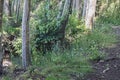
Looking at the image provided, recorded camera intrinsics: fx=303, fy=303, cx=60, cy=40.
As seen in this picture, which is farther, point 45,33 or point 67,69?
point 45,33

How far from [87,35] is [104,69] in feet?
16.5

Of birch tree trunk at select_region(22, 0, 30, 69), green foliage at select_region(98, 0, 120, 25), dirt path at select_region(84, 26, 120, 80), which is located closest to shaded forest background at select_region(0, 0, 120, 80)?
birch tree trunk at select_region(22, 0, 30, 69)

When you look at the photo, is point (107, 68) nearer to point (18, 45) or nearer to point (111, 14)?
point (18, 45)

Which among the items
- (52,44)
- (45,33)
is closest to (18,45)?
(45,33)

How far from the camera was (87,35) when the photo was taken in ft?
39.7

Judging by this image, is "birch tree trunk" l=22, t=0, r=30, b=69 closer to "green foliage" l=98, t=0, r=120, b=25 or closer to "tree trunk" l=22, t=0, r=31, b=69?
"tree trunk" l=22, t=0, r=31, b=69

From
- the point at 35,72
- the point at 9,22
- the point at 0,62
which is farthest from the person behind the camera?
the point at 9,22

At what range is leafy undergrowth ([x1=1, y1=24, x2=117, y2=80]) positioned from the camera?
6086 mm

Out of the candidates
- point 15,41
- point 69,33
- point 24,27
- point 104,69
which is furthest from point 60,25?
point 104,69

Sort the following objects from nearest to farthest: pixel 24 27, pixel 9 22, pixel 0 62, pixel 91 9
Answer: pixel 0 62 → pixel 24 27 → pixel 91 9 → pixel 9 22

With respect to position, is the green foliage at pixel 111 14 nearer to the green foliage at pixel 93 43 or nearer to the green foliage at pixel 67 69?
the green foliage at pixel 93 43

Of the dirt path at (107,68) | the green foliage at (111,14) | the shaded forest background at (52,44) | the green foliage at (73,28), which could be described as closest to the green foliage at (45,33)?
the shaded forest background at (52,44)

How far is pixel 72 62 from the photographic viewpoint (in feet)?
24.9

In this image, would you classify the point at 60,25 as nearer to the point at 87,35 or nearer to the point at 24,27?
the point at 87,35
